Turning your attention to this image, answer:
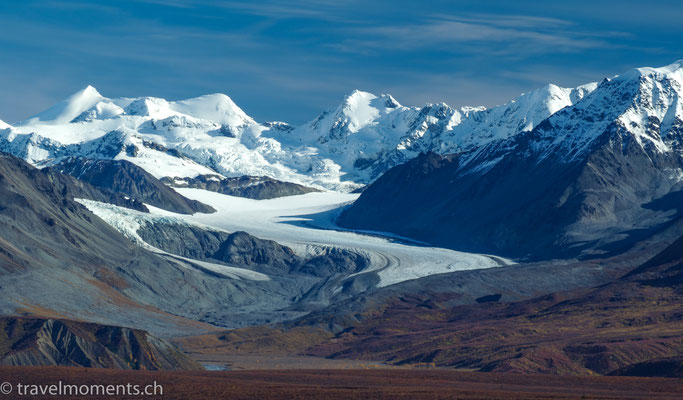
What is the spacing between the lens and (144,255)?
194875 millimetres

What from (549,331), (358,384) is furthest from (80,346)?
(549,331)

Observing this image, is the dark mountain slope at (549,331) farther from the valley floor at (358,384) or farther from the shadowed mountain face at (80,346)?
the shadowed mountain face at (80,346)

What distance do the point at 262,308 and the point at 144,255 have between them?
76.8ft

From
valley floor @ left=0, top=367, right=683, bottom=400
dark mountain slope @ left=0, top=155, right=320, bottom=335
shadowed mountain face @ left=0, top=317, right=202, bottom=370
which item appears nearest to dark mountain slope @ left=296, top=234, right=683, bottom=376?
valley floor @ left=0, top=367, right=683, bottom=400

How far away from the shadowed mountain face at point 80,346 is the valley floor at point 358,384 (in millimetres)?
11666

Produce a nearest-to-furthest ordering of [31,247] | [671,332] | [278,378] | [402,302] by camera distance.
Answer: [278,378] < [671,332] < [31,247] < [402,302]

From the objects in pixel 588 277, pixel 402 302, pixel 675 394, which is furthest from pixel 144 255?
pixel 675 394

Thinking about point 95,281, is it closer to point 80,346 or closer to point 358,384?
point 80,346

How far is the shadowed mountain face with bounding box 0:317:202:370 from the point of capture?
9875 cm

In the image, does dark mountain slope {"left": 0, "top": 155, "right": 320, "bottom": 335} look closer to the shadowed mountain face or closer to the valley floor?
the shadowed mountain face

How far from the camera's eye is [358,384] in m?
82.4

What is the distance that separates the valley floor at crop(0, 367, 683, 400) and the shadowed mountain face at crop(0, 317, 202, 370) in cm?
1167

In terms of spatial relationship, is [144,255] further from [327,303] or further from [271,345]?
[271,345]

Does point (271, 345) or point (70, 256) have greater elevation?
point (70, 256)
